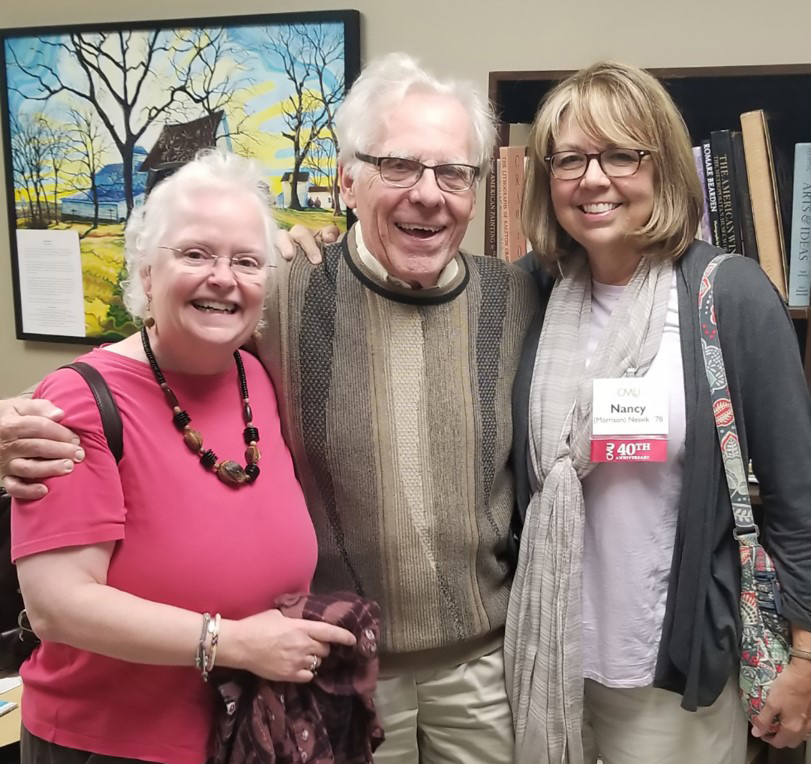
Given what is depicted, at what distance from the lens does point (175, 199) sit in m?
1.10

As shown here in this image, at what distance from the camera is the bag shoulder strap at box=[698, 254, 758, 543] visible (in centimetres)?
123

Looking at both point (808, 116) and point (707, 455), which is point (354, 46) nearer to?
point (808, 116)

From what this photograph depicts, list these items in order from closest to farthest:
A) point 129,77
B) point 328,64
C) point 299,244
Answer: point 299,244
point 328,64
point 129,77

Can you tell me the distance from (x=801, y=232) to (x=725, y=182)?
0.18 metres

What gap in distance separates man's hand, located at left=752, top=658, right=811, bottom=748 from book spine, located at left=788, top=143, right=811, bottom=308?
28.7 inches

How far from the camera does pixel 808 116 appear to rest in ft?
5.49

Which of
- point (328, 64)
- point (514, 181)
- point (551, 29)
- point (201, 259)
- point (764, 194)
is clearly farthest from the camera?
point (328, 64)

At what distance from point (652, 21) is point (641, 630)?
136 centimetres

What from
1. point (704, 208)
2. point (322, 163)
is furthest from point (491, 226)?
point (322, 163)

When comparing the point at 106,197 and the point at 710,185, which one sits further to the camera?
the point at 106,197

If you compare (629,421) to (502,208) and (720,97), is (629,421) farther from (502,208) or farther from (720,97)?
(720,97)

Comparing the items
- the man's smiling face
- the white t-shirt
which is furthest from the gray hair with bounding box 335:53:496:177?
the white t-shirt

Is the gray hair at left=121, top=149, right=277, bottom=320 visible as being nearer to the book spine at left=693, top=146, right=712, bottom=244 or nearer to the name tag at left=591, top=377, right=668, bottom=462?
the name tag at left=591, top=377, right=668, bottom=462

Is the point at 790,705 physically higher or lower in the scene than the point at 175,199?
lower
